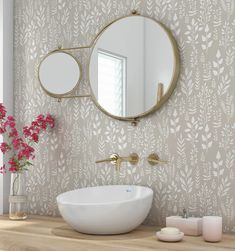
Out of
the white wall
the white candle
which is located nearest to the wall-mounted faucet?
the white candle

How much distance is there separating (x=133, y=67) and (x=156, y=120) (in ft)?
1.03

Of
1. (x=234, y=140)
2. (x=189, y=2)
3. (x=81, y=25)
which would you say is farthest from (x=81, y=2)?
(x=234, y=140)

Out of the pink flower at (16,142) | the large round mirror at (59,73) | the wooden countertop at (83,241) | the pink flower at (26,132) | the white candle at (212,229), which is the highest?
the large round mirror at (59,73)

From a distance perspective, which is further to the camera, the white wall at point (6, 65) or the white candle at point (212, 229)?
the white wall at point (6, 65)

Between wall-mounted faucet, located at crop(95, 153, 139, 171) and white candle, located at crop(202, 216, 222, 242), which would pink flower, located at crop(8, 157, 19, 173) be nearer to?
wall-mounted faucet, located at crop(95, 153, 139, 171)

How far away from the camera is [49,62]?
2.93m

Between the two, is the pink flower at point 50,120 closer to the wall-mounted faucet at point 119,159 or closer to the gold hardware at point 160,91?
the wall-mounted faucet at point 119,159

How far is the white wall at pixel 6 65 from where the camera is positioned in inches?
119

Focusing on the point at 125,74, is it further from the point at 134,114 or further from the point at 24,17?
the point at 24,17

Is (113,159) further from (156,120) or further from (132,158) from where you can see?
(156,120)

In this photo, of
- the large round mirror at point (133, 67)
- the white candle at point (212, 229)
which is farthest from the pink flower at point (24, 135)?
the white candle at point (212, 229)

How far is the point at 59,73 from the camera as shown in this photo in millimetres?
2908

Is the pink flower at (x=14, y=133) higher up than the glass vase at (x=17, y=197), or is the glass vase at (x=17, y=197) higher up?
the pink flower at (x=14, y=133)

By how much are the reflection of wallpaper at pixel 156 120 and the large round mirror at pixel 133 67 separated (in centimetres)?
6
